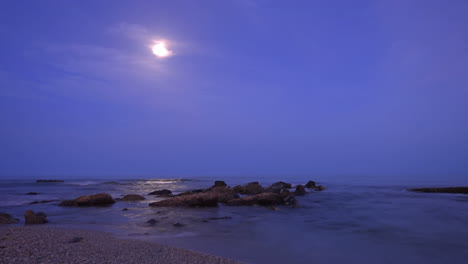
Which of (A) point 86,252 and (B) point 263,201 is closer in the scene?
(A) point 86,252

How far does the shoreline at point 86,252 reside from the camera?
5770 mm

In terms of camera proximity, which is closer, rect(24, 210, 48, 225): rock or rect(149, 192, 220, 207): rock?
rect(24, 210, 48, 225): rock

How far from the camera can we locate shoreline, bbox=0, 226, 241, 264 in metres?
5.77

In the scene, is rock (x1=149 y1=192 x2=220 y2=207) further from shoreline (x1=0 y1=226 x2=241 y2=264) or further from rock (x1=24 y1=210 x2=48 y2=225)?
shoreline (x1=0 y1=226 x2=241 y2=264)

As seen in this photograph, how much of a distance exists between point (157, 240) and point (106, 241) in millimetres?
1407

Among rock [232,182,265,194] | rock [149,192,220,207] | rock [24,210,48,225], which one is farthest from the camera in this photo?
rock [232,182,265,194]

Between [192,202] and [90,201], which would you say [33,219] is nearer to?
[90,201]

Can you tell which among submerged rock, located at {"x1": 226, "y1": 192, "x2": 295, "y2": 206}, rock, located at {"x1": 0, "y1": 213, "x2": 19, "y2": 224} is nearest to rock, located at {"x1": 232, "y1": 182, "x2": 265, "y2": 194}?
submerged rock, located at {"x1": 226, "y1": 192, "x2": 295, "y2": 206}

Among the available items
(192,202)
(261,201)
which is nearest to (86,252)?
(192,202)

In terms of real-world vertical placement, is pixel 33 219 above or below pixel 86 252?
below

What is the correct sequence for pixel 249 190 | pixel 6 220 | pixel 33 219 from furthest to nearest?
pixel 249 190 → pixel 33 219 → pixel 6 220

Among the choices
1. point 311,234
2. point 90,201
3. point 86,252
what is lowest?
point 311,234

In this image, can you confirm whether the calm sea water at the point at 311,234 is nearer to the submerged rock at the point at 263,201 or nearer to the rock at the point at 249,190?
the submerged rock at the point at 263,201

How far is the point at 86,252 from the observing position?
6.34m
